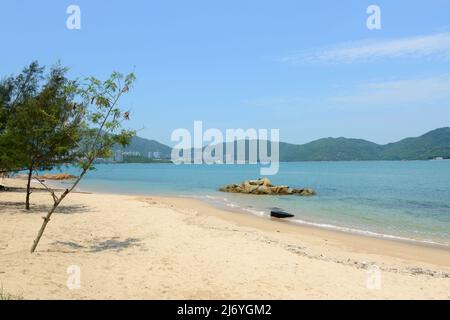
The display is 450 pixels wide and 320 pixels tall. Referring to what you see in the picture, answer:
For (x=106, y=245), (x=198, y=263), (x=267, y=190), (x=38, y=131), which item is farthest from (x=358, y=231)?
(x=267, y=190)

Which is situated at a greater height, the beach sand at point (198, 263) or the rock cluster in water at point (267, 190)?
the beach sand at point (198, 263)

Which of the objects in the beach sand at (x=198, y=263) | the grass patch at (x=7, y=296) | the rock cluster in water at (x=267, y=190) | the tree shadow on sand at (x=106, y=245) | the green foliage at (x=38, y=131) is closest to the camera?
the grass patch at (x=7, y=296)

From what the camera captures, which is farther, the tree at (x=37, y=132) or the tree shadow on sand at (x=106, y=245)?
the tree at (x=37, y=132)

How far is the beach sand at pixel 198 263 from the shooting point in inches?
376

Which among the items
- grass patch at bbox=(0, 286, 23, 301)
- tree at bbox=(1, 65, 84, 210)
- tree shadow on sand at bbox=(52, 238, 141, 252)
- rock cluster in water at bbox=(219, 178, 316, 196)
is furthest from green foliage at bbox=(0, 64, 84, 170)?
rock cluster in water at bbox=(219, 178, 316, 196)

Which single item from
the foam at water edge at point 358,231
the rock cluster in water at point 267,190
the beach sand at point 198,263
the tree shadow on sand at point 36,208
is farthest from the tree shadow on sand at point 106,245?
the rock cluster in water at point 267,190

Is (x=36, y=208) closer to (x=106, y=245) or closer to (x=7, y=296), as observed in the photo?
(x=106, y=245)

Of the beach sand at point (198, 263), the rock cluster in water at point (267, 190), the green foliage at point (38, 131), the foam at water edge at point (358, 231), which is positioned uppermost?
the green foliage at point (38, 131)

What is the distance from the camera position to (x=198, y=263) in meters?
12.3

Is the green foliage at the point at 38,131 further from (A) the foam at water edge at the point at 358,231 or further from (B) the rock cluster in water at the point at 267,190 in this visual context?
(B) the rock cluster in water at the point at 267,190

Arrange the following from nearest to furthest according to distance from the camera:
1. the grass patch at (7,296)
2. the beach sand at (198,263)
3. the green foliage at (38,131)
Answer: the grass patch at (7,296) → the beach sand at (198,263) → the green foliage at (38,131)

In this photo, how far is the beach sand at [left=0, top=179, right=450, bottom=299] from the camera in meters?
9.54

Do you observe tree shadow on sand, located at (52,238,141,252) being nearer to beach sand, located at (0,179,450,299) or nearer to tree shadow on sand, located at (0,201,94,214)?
beach sand, located at (0,179,450,299)
